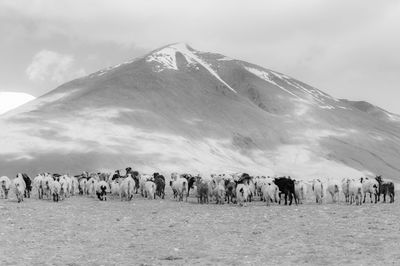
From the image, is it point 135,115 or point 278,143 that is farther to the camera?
point 278,143

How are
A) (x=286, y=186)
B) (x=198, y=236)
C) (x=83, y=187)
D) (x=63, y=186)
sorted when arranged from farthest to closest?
1. (x=83, y=187)
2. (x=63, y=186)
3. (x=286, y=186)
4. (x=198, y=236)

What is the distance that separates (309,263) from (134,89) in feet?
490

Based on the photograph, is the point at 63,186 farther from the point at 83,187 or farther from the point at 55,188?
the point at 83,187

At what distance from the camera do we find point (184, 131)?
445 feet

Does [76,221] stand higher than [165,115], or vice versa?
[165,115]

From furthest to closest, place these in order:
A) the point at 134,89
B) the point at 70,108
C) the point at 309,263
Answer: the point at 134,89
the point at 70,108
the point at 309,263

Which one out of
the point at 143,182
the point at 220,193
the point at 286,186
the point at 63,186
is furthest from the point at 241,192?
the point at 63,186

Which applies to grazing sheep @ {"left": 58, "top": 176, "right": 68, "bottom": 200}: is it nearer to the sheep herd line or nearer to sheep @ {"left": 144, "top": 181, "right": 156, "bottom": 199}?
the sheep herd line

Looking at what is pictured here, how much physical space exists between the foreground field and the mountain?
71846 mm

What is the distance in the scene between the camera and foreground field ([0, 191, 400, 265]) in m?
15.5

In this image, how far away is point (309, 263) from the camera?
47.8ft

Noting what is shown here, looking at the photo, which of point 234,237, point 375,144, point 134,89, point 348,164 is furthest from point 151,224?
point 375,144

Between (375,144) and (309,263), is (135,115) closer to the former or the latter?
(375,144)

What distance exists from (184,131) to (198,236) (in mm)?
116517
